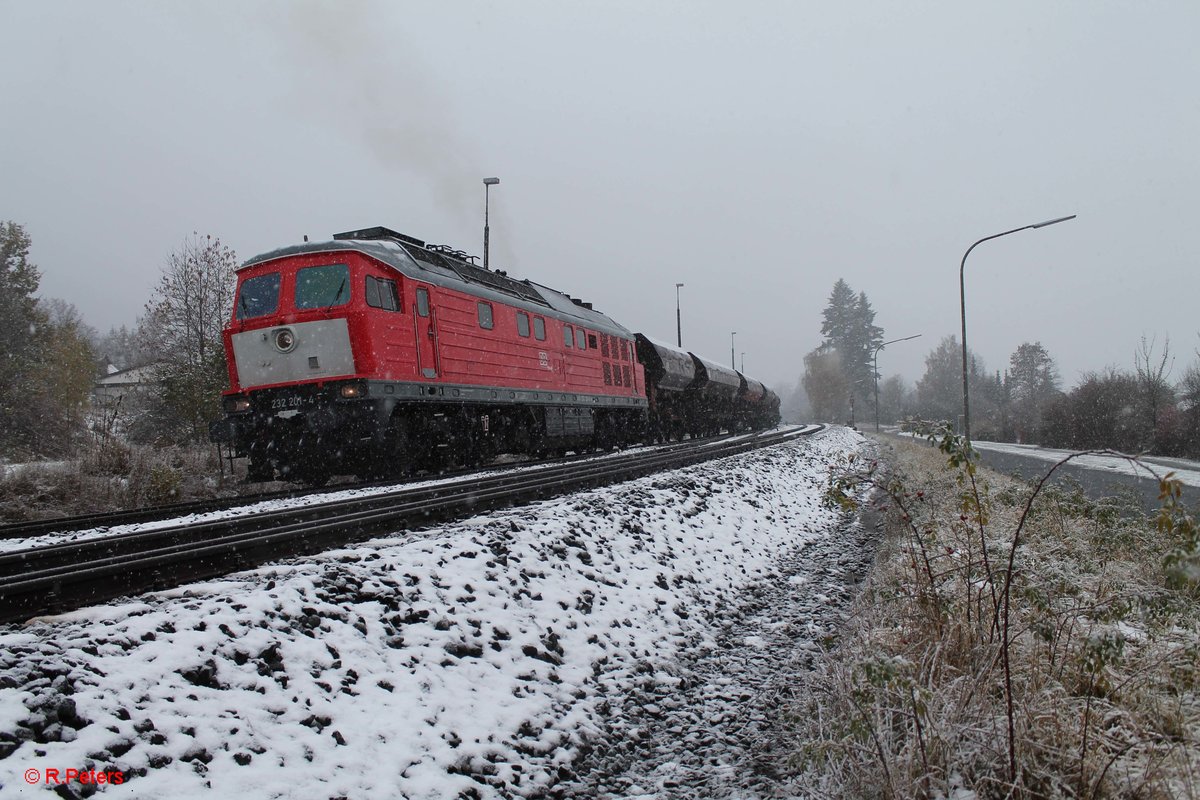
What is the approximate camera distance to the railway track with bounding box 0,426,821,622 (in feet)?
12.1

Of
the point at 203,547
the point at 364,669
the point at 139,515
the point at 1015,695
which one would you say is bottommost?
the point at 1015,695

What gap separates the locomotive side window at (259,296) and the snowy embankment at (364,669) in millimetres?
6398

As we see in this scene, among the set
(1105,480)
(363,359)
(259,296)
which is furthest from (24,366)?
(1105,480)

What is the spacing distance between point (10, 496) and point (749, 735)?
38.8 feet

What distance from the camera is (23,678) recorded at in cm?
245

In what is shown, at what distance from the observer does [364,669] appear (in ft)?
10.9

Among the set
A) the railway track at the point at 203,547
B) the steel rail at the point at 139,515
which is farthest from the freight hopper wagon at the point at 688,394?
the railway track at the point at 203,547

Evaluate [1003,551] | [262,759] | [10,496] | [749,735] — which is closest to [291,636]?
[262,759]

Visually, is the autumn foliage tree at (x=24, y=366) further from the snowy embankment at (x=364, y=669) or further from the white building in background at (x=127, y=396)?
the snowy embankment at (x=364, y=669)

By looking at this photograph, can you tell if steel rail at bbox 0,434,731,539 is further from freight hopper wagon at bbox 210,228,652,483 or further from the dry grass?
the dry grass

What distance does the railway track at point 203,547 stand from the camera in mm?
3674

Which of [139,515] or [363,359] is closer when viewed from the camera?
[139,515]

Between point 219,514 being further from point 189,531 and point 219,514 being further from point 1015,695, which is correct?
point 1015,695

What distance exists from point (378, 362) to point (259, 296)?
8.32 ft
